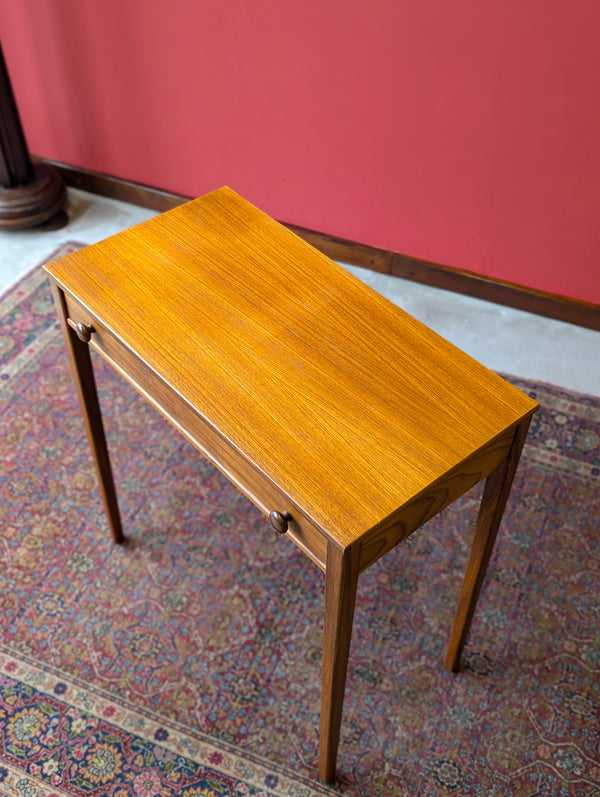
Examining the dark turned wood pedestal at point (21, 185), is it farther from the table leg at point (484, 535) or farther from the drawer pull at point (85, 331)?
the table leg at point (484, 535)

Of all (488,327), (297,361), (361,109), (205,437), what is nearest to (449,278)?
(488,327)

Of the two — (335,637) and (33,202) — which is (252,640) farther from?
(33,202)

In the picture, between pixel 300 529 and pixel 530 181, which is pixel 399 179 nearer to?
pixel 530 181

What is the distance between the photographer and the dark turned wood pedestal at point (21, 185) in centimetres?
347

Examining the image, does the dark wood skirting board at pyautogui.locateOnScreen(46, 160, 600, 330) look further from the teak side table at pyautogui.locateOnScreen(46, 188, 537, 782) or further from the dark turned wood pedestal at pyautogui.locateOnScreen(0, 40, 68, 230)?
the teak side table at pyautogui.locateOnScreen(46, 188, 537, 782)

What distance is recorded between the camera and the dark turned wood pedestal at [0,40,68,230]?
347 centimetres

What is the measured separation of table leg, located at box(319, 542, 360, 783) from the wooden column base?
2628mm

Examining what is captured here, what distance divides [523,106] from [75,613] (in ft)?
6.97

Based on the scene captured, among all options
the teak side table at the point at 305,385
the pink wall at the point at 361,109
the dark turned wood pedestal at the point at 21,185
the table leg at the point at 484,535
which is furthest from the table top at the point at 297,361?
the dark turned wood pedestal at the point at 21,185

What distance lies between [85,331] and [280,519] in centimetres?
69

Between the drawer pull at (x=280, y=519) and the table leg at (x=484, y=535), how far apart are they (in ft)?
1.52

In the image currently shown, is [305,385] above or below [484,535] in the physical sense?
above

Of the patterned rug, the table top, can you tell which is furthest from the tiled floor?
the table top

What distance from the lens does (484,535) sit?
184 centimetres
